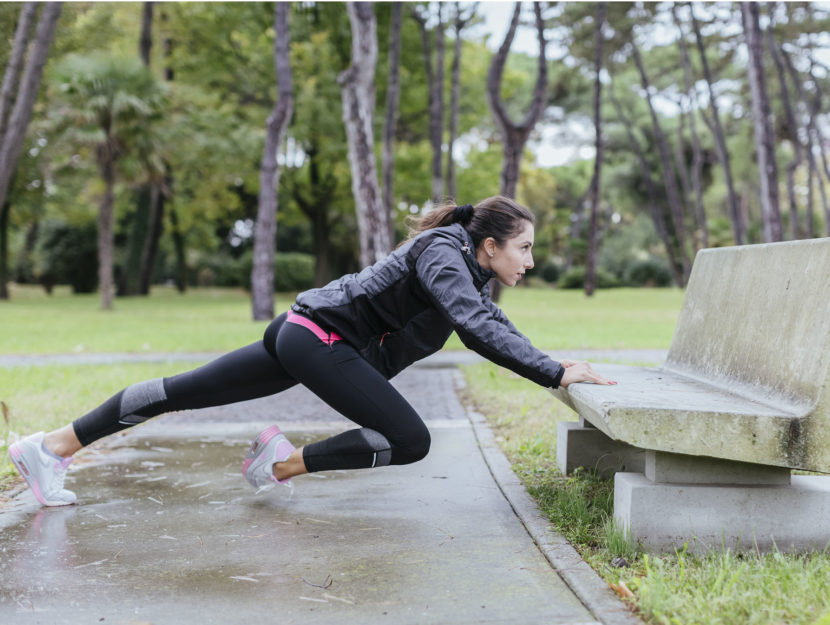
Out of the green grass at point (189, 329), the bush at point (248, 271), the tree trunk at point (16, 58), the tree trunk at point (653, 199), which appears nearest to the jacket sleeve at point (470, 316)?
the green grass at point (189, 329)

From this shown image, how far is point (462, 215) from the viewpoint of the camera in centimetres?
380

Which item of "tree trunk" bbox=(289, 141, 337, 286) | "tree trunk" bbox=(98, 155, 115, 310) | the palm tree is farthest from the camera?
"tree trunk" bbox=(289, 141, 337, 286)

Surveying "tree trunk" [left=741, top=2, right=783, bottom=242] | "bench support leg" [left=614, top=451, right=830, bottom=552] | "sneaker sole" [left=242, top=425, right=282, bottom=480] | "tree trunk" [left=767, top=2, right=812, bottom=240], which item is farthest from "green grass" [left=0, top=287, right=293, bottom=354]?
"tree trunk" [left=767, top=2, right=812, bottom=240]

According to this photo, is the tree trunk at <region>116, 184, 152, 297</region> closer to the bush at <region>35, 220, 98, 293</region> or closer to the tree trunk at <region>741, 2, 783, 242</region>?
the bush at <region>35, 220, 98, 293</region>

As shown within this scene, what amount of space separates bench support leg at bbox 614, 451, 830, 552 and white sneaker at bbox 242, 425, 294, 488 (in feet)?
5.31

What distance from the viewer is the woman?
136 inches

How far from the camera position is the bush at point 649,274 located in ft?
161

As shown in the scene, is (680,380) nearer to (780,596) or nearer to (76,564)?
(780,596)

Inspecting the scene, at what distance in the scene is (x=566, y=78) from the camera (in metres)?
35.9

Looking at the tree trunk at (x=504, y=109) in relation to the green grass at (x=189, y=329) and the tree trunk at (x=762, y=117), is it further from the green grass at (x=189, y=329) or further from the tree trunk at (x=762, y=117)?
the tree trunk at (x=762, y=117)

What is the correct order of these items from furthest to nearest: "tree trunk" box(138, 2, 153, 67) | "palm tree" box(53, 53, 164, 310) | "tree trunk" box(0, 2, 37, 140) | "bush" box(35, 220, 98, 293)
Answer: "bush" box(35, 220, 98, 293) → "tree trunk" box(138, 2, 153, 67) → "palm tree" box(53, 53, 164, 310) → "tree trunk" box(0, 2, 37, 140)

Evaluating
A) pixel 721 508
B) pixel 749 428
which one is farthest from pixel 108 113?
pixel 749 428

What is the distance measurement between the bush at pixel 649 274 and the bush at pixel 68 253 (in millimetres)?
30859

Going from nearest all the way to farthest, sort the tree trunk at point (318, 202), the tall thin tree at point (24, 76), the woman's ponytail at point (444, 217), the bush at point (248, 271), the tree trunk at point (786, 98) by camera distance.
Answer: the woman's ponytail at point (444, 217) < the tall thin tree at point (24, 76) < the tree trunk at point (786, 98) < the tree trunk at point (318, 202) < the bush at point (248, 271)
